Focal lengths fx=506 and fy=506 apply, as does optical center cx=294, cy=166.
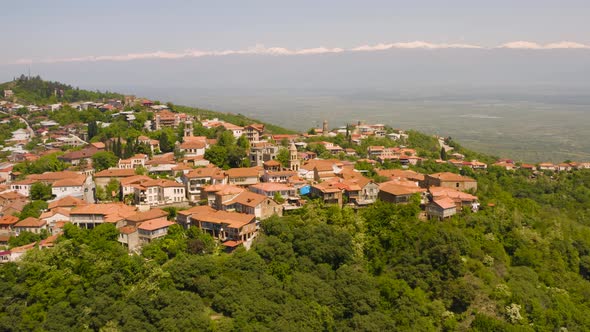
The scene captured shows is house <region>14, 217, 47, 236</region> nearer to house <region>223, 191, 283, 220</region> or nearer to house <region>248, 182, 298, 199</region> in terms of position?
house <region>223, 191, 283, 220</region>

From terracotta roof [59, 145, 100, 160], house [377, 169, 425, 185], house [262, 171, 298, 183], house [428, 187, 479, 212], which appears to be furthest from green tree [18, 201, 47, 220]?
house [428, 187, 479, 212]

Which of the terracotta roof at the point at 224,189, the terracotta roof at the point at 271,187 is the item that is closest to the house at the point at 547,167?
the terracotta roof at the point at 271,187

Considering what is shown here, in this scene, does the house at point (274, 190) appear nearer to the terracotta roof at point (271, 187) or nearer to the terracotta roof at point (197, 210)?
the terracotta roof at point (271, 187)

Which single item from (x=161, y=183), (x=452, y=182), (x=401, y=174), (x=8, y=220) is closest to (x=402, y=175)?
(x=401, y=174)

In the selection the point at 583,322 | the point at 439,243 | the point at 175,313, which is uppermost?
the point at 439,243

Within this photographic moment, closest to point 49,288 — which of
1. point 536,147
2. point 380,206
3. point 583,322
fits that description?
point 380,206

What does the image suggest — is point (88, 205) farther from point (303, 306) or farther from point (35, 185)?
point (303, 306)
